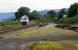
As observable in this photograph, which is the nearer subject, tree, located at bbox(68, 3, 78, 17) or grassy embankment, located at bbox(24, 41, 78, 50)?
grassy embankment, located at bbox(24, 41, 78, 50)

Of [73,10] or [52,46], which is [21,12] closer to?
[73,10]

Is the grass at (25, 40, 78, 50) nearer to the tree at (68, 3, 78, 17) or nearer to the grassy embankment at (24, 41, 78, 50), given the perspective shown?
the grassy embankment at (24, 41, 78, 50)

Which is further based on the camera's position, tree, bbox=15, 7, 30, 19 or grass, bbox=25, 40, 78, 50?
tree, bbox=15, 7, 30, 19

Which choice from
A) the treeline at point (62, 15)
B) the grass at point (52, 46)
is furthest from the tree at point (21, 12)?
the grass at point (52, 46)

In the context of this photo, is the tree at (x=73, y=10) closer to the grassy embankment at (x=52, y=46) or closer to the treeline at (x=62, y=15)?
the treeline at (x=62, y=15)

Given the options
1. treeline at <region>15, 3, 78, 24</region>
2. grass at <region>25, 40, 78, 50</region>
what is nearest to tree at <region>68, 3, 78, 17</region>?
treeline at <region>15, 3, 78, 24</region>

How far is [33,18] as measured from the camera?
12638cm

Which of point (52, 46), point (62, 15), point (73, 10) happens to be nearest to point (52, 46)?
point (52, 46)

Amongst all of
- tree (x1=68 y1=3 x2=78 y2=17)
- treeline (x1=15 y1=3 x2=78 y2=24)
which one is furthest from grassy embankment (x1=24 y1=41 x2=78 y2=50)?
tree (x1=68 y1=3 x2=78 y2=17)

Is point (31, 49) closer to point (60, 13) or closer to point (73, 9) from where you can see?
point (73, 9)

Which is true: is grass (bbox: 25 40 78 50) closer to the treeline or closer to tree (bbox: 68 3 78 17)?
the treeline

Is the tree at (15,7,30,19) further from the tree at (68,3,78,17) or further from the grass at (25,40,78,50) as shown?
the grass at (25,40,78,50)

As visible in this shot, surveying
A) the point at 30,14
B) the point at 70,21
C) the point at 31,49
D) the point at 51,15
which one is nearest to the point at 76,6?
the point at 70,21

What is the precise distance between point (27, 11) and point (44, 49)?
103894 mm
